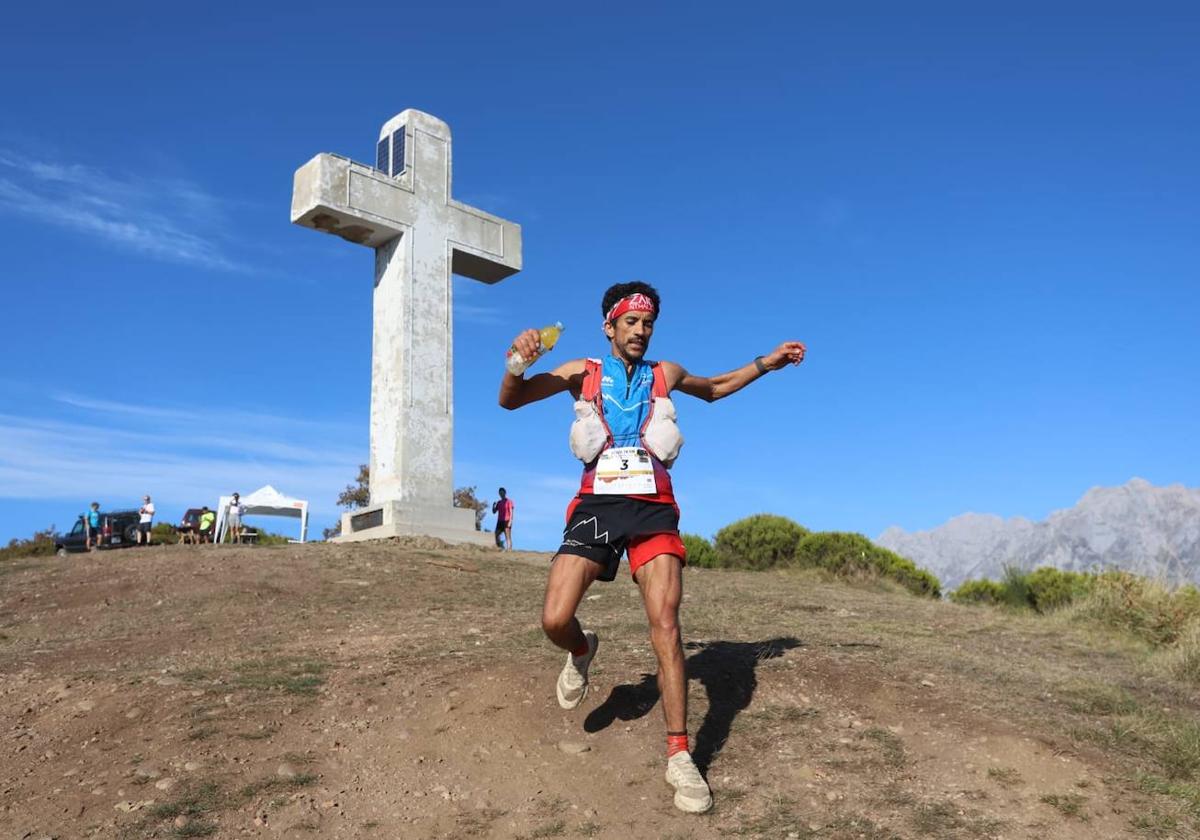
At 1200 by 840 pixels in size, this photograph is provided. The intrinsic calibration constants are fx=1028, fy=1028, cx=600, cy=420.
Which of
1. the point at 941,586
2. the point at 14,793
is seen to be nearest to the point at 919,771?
the point at 14,793

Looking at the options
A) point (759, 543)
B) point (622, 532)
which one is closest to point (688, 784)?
point (622, 532)

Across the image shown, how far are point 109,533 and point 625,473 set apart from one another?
2309cm

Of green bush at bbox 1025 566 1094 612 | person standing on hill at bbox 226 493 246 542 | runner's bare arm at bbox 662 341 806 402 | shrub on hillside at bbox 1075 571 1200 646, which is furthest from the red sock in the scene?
person standing on hill at bbox 226 493 246 542

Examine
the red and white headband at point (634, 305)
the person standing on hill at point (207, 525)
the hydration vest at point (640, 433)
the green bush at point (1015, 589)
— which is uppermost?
the person standing on hill at point (207, 525)

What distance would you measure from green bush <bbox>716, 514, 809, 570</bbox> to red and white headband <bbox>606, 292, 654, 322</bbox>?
16.1 m

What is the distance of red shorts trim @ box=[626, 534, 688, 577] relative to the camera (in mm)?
4516

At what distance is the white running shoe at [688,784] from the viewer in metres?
4.21

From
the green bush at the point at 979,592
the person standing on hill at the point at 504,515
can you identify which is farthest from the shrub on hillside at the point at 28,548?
the green bush at the point at 979,592

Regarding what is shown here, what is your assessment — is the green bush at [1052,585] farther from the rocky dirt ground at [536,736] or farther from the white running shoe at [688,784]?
the white running shoe at [688,784]

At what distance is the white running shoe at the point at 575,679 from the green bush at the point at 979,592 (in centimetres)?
1587

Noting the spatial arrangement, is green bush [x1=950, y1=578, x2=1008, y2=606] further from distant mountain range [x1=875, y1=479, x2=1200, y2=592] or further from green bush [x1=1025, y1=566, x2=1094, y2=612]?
distant mountain range [x1=875, y1=479, x2=1200, y2=592]

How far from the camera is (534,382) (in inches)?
188


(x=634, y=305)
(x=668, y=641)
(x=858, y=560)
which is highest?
(x=634, y=305)

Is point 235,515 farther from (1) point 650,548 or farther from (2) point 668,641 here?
(2) point 668,641
